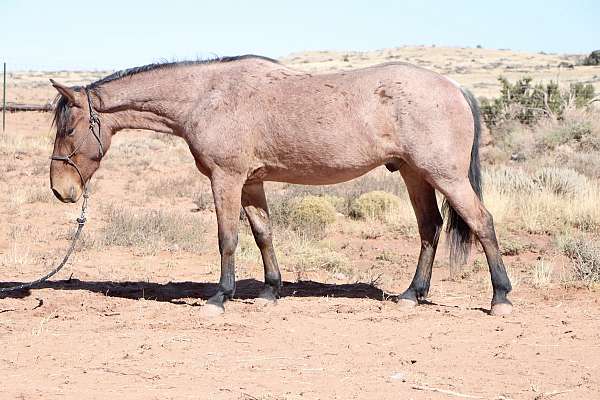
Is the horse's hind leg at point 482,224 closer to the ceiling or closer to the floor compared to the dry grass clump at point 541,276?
closer to the ceiling

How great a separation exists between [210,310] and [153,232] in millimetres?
4483

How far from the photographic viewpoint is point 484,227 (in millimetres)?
7383

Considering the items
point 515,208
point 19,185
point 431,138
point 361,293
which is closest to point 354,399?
point 431,138

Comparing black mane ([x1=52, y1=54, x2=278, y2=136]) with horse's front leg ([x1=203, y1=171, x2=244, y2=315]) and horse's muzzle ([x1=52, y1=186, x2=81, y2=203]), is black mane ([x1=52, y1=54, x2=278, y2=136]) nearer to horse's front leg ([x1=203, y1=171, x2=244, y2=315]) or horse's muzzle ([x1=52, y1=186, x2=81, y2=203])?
horse's muzzle ([x1=52, y1=186, x2=81, y2=203])

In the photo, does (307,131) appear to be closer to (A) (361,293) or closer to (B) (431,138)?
(B) (431,138)

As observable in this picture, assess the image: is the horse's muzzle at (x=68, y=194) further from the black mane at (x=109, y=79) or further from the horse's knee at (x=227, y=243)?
the horse's knee at (x=227, y=243)

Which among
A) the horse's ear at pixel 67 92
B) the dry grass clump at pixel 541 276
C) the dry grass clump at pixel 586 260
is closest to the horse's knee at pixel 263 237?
the horse's ear at pixel 67 92

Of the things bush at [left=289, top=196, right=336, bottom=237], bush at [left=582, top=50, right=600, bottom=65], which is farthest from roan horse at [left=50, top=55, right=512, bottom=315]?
bush at [left=582, top=50, right=600, bottom=65]

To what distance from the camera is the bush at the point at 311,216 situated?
12391mm

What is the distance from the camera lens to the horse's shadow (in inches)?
326

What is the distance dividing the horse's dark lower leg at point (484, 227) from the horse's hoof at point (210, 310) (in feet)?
7.62

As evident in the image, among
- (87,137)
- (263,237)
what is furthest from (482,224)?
(87,137)

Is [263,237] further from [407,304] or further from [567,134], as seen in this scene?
[567,134]

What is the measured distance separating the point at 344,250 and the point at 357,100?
462cm
